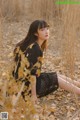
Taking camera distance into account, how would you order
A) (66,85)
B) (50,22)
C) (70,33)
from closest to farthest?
(66,85) < (70,33) < (50,22)

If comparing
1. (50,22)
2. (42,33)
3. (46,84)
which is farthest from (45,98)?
(50,22)

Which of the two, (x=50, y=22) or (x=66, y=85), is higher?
(x=50, y=22)

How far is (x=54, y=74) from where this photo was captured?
234cm

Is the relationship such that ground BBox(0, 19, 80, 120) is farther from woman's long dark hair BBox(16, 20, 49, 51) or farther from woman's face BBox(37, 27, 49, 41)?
woman's face BBox(37, 27, 49, 41)

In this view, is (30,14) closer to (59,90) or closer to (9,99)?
(59,90)

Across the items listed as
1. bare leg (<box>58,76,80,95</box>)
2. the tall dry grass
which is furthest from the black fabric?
the tall dry grass

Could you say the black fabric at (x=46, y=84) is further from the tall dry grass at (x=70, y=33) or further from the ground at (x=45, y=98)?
the tall dry grass at (x=70, y=33)

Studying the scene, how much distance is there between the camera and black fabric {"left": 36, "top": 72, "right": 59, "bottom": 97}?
2.27m

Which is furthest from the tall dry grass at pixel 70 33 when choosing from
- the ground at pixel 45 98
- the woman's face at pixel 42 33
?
the woman's face at pixel 42 33

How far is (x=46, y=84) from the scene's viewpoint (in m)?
2.30

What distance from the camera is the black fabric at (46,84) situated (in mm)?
2273

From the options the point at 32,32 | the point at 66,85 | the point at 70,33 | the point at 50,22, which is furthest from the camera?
the point at 50,22

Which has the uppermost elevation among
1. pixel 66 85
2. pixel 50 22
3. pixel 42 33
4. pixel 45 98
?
pixel 42 33

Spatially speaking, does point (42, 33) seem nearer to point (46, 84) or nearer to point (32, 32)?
point (32, 32)
